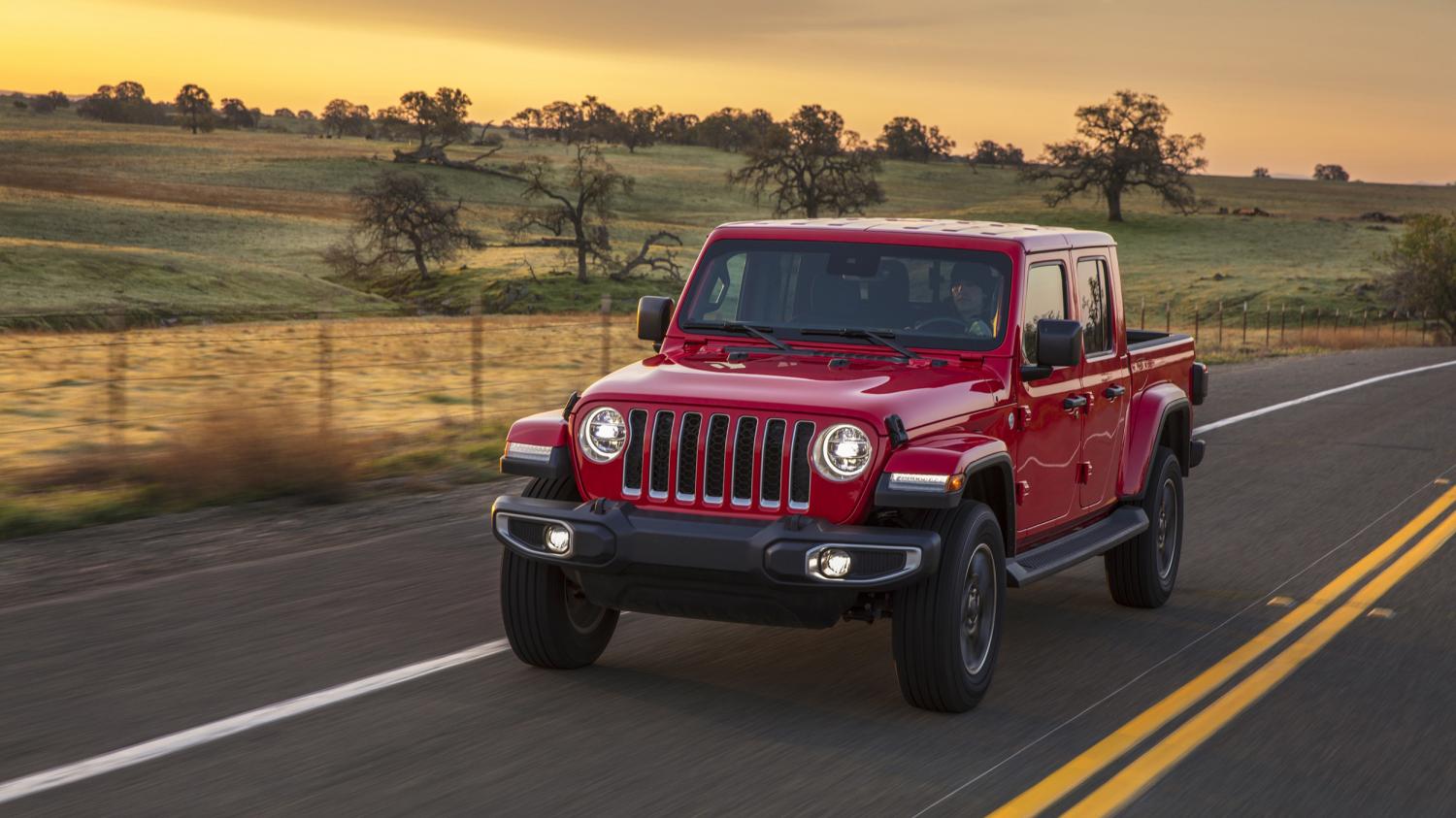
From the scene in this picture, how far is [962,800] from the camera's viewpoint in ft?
17.3

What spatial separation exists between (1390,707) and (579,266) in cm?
5716

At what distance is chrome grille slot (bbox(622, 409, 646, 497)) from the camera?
6.16m

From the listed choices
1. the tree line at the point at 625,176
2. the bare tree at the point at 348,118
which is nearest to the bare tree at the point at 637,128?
the tree line at the point at 625,176

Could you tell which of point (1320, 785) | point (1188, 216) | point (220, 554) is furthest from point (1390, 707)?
point (1188, 216)

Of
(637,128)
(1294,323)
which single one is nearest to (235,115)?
(637,128)

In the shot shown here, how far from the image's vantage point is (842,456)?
19.5 ft

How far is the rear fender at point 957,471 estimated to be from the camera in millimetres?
5855

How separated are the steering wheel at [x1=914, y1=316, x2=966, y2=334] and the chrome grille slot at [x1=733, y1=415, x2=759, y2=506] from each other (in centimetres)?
141

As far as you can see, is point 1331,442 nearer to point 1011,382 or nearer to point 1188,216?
point 1011,382

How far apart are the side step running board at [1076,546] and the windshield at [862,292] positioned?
95 cm

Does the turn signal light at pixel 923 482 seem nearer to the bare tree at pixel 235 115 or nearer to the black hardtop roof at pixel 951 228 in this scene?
the black hardtop roof at pixel 951 228

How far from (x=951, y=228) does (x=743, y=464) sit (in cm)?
A: 212

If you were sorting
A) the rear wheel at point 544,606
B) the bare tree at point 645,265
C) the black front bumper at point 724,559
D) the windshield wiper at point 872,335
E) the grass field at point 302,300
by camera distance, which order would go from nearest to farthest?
the black front bumper at point 724,559 < the rear wheel at point 544,606 < the windshield wiper at point 872,335 < the grass field at point 302,300 < the bare tree at point 645,265

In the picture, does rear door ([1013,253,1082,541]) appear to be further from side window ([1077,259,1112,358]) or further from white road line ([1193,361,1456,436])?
white road line ([1193,361,1456,436])
